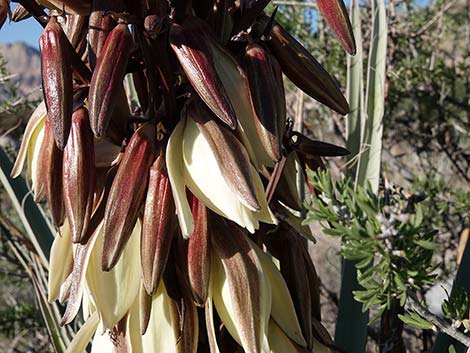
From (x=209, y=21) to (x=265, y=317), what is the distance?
0.24 m

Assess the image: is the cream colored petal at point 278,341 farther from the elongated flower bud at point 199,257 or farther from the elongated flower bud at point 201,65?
the elongated flower bud at point 201,65

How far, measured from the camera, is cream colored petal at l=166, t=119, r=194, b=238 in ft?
1.51

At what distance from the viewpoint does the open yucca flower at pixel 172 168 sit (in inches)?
18.1

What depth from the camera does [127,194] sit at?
47 centimetres

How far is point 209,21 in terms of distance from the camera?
0.53m

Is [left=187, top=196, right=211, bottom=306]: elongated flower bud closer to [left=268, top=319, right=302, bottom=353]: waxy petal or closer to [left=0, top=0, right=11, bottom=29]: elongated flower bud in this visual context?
[left=268, top=319, right=302, bottom=353]: waxy petal

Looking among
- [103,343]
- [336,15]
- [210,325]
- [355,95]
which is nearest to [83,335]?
[103,343]

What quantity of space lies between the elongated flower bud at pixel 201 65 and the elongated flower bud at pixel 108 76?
0.12 feet

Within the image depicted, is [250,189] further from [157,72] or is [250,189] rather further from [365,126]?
[365,126]

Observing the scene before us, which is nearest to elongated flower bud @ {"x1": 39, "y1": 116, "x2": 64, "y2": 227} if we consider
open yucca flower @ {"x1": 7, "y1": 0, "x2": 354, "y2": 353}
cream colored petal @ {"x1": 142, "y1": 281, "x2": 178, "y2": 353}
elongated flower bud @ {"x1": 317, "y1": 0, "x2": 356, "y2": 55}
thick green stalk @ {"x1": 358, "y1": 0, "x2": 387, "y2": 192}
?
open yucca flower @ {"x1": 7, "y1": 0, "x2": 354, "y2": 353}

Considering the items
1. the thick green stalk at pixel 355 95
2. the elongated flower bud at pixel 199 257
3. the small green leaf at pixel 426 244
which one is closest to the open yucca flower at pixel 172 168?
the elongated flower bud at pixel 199 257

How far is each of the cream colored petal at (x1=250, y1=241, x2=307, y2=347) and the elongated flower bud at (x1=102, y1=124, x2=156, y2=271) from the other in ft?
0.38

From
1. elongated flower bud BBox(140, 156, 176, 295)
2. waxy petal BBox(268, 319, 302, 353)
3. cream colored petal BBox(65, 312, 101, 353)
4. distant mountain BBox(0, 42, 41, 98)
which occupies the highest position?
distant mountain BBox(0, 42, 41, 98)

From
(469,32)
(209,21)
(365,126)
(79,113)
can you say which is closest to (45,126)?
(79,113)
